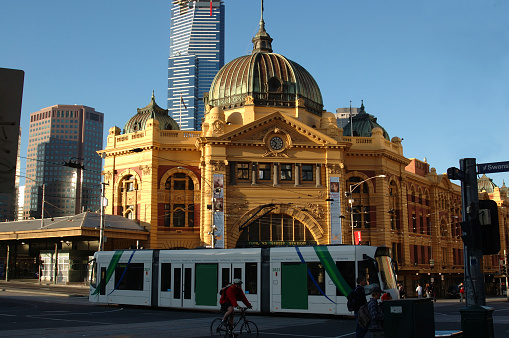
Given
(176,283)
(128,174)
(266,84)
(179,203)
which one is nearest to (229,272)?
(176,283)

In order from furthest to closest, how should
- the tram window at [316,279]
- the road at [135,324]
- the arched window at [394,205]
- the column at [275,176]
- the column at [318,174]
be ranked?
the arched window at [394,205] < the column at [318,174] < the column at [275,176] < the tram window at [316,279] < the road at [135,324]

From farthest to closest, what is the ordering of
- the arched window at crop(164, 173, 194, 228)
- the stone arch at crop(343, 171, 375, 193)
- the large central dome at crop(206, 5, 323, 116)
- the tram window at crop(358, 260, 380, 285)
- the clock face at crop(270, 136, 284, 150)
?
the large central dome at crop(206, 5, 323, 116)
the stone arch at crop(343, 171, 375, 193)
the arched window at crop(164, 173, 194, 228)
the clock face at crop(270, 136, 284, 150)
the tram window at crop(358, 260, 380, 285)

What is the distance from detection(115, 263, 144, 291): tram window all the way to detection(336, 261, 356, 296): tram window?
36.2 feet

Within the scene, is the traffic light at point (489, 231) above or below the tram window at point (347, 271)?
above

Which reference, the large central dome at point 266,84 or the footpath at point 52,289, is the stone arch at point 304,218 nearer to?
the large central dome at point 266,84

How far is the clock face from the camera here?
57812 millimetres

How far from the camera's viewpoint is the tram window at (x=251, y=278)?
29109mm

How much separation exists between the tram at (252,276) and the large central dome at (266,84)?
34.1 meters

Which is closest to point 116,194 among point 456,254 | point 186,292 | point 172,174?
point 172,174

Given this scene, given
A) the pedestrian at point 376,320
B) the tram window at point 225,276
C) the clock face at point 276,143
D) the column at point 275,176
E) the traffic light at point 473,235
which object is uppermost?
the clock face at point 276,143

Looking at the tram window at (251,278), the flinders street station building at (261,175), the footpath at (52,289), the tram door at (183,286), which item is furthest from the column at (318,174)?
the tram window at (251,278)

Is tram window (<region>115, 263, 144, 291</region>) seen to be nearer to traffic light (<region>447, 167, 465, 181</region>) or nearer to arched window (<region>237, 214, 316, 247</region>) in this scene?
traffic light (<region>447, 167, 465, 181</region>)

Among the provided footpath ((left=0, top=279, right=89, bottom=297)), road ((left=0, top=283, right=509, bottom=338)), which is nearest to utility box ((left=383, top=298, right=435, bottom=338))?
road ((left=0, top=283, right=509, bottom=338))

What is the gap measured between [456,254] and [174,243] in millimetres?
42806
